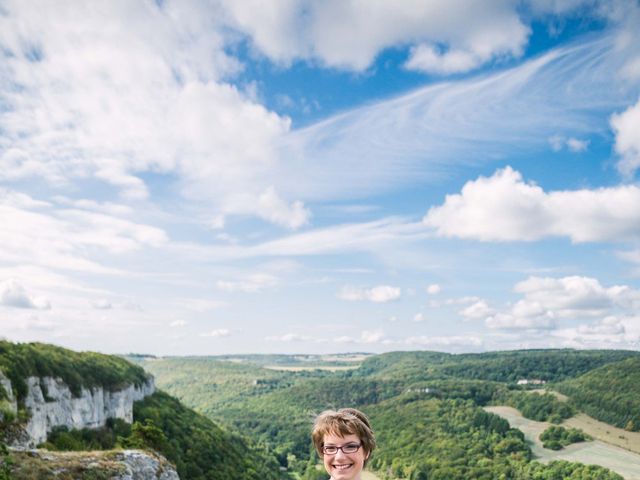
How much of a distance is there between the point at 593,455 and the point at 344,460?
166 meters

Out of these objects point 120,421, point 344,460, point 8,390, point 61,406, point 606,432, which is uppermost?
point 344,460

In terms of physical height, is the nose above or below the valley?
above

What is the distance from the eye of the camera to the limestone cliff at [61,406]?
97.2 feet

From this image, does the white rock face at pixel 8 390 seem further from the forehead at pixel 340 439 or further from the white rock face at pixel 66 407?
the forehead at pixel 340 439

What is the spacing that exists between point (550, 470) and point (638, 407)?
6647cm

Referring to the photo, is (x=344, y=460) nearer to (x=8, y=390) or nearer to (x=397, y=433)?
(x=8, y=390)

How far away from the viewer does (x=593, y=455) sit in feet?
448

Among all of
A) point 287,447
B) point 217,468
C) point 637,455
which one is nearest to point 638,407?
point 637,455

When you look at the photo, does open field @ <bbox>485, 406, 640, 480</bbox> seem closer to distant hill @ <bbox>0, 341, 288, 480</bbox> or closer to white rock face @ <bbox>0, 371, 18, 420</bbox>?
distant hill @ <bbox>0, 341, 288, 480</bbox>

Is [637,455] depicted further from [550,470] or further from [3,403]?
[3,403]

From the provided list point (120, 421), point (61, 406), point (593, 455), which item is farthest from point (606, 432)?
point (61, 406)

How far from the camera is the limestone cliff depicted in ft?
97.2

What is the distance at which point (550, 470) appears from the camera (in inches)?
4656

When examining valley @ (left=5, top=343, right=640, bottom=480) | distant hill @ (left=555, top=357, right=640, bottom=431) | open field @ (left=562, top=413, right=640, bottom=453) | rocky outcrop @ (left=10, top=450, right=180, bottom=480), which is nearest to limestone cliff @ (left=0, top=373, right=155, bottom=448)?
valley @ (left=5, top=343, right=640, bottom=480)
